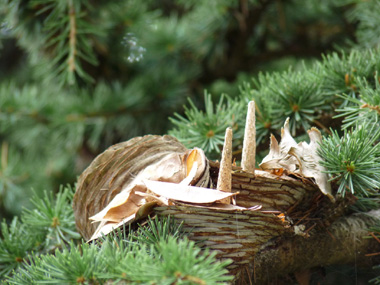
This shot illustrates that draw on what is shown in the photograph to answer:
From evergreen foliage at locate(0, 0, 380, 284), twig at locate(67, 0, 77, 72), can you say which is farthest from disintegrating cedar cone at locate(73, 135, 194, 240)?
twig at locate(67, 0, 77, 72)

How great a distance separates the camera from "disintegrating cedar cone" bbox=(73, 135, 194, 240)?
46 centimetres

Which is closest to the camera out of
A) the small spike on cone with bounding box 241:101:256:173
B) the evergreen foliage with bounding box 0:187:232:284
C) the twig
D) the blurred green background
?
the evergreen foliage with bounding box 0:187:232:284

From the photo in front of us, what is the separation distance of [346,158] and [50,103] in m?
0.72

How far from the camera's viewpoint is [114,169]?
460 mm

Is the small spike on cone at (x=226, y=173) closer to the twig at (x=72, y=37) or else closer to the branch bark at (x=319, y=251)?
the branch bark at (x=319, y=251)

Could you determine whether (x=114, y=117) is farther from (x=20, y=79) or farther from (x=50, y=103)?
(x=20, y=79)

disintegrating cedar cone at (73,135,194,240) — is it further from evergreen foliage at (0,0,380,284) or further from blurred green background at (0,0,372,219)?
blurred green background at (0,0,372,219)

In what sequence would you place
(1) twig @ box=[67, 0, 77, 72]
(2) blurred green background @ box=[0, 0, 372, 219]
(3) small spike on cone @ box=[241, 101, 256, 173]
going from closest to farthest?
1. (3) small spike on cone @ box=[241, 101, 256, 173]
2. (1) twig @ box=[67, 0, 77, 72]
3. (2) blurred green background @ box=[0, 0, 372, 219]

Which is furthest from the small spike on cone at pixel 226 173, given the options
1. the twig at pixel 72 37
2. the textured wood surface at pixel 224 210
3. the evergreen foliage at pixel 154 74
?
the twig at pixel 72 37

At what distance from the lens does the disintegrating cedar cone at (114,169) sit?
0.46m

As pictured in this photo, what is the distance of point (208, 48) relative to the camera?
105 cm

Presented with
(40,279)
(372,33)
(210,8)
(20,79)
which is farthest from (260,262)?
(20,79)

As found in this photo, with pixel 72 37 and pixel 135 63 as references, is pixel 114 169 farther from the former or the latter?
pixel 135 63

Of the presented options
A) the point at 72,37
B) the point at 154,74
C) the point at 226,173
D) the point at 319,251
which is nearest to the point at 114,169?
the point at 226,173
